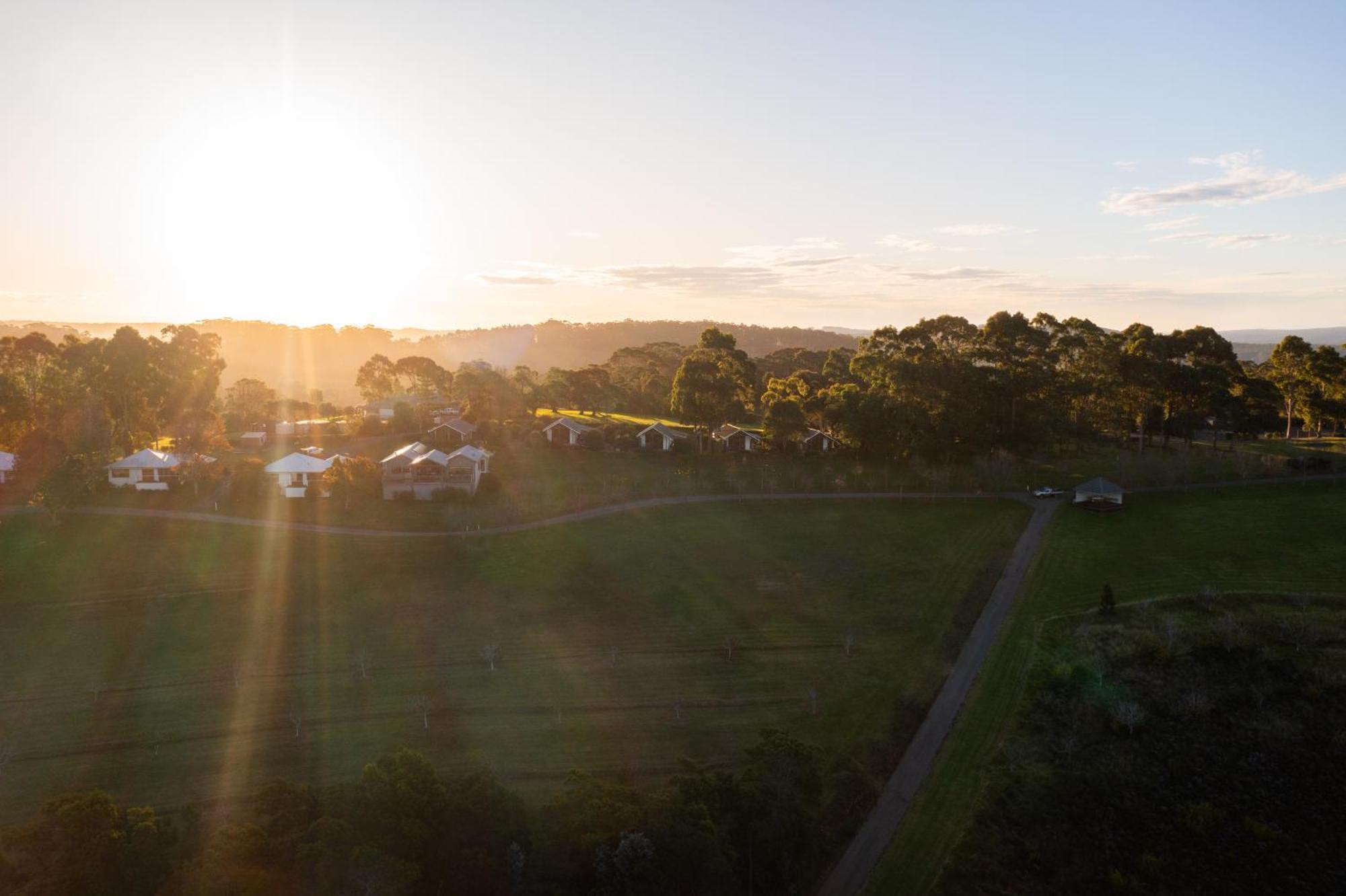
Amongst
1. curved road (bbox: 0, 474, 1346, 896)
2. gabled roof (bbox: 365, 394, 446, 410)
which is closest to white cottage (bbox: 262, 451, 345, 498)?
curved road (bbox: 0, 474, 1346, 896)

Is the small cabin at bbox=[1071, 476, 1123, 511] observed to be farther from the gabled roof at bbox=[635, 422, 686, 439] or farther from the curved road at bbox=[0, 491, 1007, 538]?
the gabled roof at bbox=[635, 422, 686, 439]

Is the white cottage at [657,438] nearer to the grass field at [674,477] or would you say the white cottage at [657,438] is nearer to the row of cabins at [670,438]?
the row of cabins at [670,438]

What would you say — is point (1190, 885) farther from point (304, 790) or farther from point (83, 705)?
point (83, 705)

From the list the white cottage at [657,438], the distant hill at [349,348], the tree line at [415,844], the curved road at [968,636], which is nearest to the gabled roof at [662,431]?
the white cottage at [657,438]

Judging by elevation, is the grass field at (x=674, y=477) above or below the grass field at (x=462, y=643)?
above

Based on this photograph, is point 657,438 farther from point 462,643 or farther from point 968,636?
point 968,636
